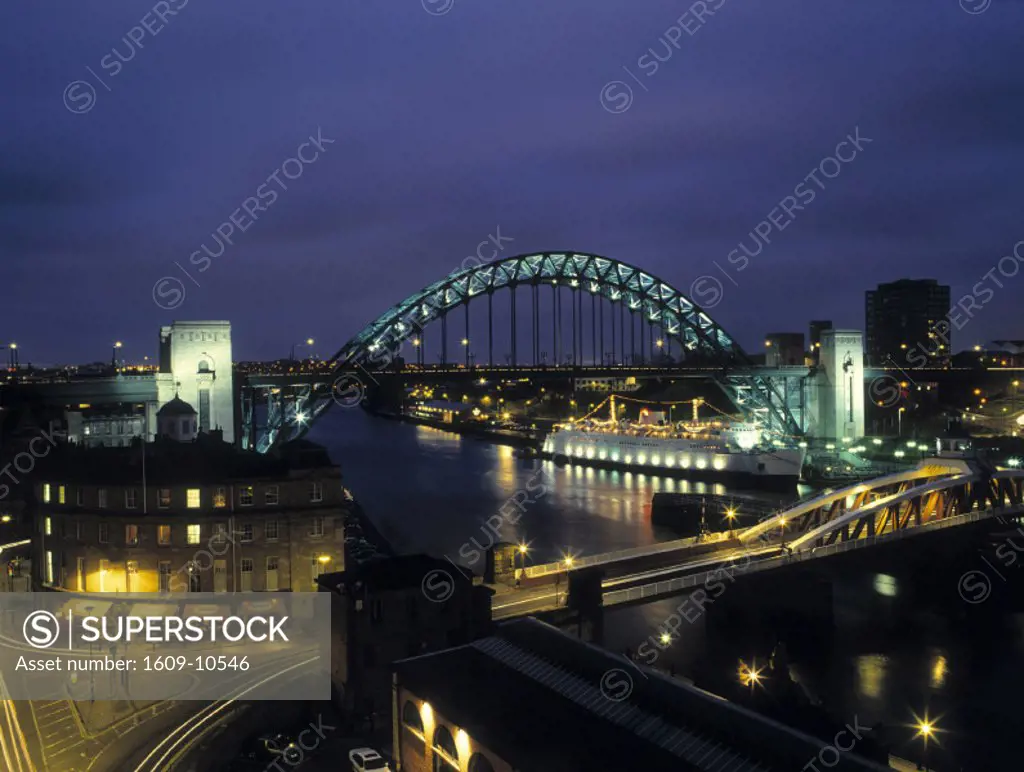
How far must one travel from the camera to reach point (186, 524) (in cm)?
1412

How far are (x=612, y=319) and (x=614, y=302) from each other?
5.49 ft

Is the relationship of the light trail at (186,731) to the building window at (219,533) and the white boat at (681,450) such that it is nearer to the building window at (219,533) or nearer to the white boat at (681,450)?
the building window at (219,533)

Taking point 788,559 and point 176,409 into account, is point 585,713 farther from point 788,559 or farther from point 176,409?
point 176,409

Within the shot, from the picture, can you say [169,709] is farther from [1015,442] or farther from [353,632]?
[1015,442]

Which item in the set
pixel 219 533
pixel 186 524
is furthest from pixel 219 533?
pixel 186 524

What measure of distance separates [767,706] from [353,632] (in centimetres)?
472

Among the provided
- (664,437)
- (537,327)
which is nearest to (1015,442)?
(664,437)

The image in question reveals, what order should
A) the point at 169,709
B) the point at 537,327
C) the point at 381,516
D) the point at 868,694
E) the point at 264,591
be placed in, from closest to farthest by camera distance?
1. the point at 169,709
2. the point at 868,694
3. the point at 264,591
4. the point at 381,516
5. the point at 537,327

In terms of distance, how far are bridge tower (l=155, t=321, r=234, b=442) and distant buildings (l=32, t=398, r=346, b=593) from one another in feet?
20.6

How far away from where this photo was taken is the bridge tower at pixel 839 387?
37781 millimetres

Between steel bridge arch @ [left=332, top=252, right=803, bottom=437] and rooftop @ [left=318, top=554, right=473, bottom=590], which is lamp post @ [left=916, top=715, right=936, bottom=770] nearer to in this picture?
rooftop @ [left=318, top=554, right=473, bottom=590]

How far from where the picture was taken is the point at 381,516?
26.7 m

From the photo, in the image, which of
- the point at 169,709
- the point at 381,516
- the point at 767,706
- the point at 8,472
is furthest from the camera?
the point at 381,516

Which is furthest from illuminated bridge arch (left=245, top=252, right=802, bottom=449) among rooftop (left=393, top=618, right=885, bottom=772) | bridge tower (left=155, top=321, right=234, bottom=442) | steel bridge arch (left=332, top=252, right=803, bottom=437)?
rooftop (left=393, top=618, right=885, bottom=772)
